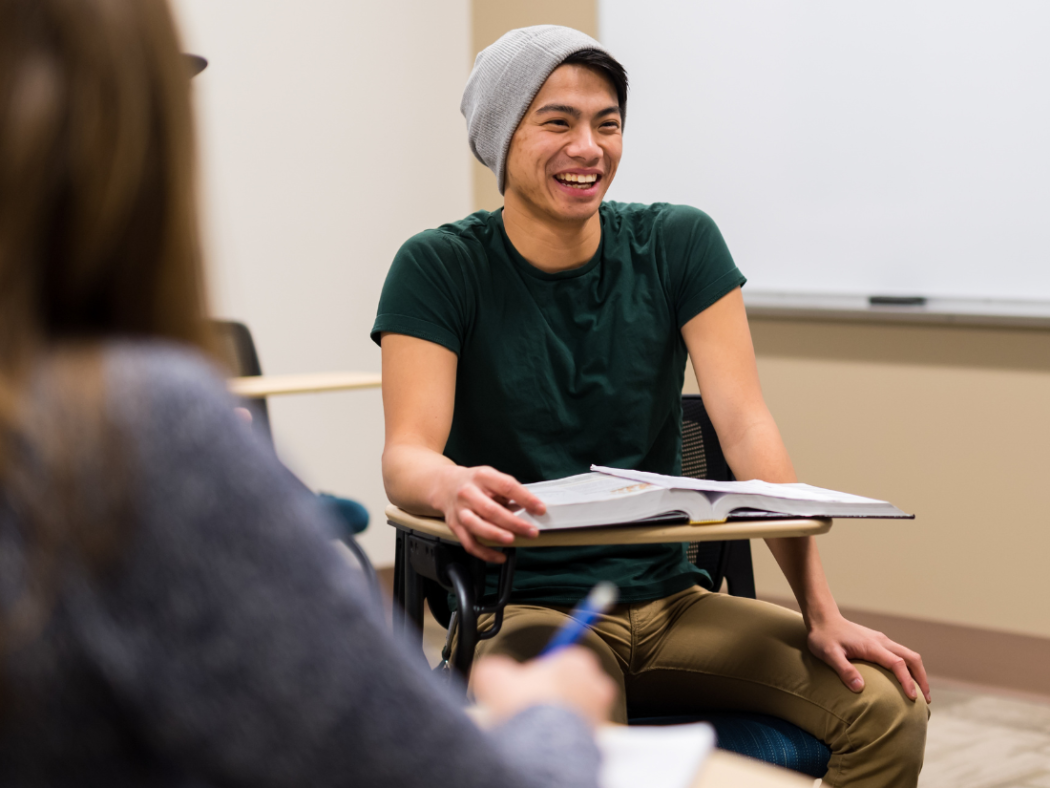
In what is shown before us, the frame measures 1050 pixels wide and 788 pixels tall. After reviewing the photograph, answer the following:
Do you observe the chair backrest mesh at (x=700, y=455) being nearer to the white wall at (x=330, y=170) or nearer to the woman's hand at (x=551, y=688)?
the woman's hand at (x=551, y=688)

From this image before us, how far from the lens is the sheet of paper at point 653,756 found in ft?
1.85

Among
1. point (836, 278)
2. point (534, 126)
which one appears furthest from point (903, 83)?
point (534, 126)

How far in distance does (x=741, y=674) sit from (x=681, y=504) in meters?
0.37

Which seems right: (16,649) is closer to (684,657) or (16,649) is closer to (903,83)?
(684,657)

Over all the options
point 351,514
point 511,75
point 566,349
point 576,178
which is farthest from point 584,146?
point 351,514

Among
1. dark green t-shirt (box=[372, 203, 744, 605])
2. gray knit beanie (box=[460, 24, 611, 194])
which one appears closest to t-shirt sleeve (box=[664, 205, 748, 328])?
dark green t-shirt (box=[372, 203, 744, 605])

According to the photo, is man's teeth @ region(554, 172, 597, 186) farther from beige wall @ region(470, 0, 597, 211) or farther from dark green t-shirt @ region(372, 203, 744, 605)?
beige wall @ region(470, 0, 597, 211)

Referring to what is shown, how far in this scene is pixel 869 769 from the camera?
1236mm

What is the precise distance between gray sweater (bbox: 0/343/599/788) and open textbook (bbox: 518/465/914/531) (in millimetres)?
622

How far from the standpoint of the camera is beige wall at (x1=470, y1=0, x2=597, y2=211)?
3.43m

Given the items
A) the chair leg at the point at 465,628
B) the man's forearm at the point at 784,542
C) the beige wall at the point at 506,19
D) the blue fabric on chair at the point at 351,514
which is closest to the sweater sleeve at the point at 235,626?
Result: the chair leg at the point at 465,628

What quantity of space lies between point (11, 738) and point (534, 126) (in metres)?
1.28

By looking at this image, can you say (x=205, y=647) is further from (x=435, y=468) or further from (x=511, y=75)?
(x=511, y=75)

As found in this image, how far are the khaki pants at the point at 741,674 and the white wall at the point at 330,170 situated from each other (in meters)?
1.95
